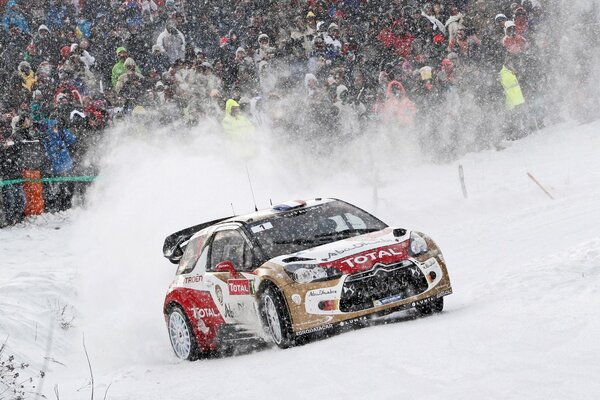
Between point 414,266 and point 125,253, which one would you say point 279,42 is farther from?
point 414,266

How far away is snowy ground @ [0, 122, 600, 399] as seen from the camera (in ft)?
19.5

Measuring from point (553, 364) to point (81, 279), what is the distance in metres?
9.94

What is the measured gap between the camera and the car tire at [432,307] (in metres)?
8.62

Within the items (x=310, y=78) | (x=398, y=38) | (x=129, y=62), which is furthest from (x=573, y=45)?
(x=129, y=62)

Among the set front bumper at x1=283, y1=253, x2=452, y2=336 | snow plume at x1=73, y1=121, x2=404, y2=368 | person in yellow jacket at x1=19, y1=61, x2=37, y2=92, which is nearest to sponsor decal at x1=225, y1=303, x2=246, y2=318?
front bumper at x1=283, y1=253, x2=452, y2=336

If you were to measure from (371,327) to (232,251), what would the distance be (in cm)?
195

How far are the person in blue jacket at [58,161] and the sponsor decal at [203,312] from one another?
30.7 ft

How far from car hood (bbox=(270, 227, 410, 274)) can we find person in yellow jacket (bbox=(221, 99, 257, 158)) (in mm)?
10822

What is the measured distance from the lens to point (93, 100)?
19453mm

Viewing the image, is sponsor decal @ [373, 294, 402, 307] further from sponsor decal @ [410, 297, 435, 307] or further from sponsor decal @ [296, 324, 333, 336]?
sponsor decal @ [296, 324, 333, 336]

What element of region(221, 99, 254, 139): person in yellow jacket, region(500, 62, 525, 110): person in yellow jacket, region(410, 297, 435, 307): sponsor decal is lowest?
region(410, 297, 435, 307): sponsor decal

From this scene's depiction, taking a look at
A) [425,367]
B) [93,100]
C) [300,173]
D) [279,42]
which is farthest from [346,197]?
[425,367]

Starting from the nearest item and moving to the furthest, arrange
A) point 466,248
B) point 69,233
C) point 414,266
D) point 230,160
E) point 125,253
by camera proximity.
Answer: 1. point 414,266
2. point 466,248
3. point 125,253
4. point 69,233
5. point 230,160

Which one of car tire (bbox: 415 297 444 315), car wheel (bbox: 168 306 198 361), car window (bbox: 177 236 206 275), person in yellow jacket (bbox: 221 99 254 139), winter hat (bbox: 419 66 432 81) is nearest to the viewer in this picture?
car tire (bbox: 415 297 444 315)
